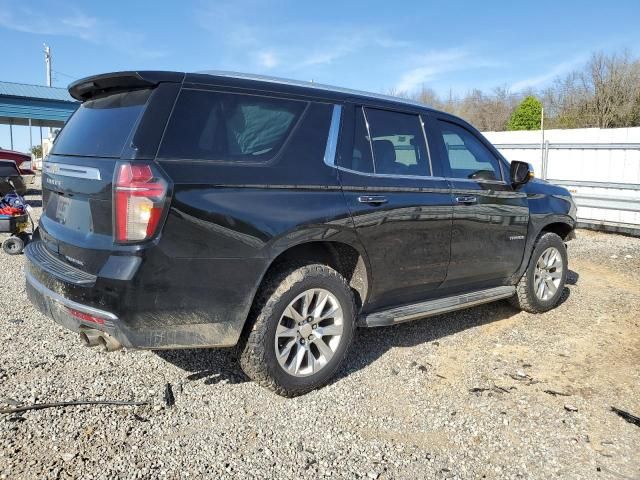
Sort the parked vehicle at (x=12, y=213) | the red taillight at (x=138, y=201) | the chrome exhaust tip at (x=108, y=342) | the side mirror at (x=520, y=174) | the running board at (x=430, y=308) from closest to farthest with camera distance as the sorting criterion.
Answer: the red taillight at (x=138, y=201), the chrome exhaust tip at (x=108, y=342), the running board at (x=430, y=308), the side mirror at (x=520, y=174), the parked vehicle at (x=12, y=213)

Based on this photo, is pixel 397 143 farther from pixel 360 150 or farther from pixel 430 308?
pixel 430 308

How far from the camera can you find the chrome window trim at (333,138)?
138 inches

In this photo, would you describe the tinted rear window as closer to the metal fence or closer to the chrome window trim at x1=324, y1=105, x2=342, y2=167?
the chrome window trim at x1=324, y1=105, x2=342, y2=167

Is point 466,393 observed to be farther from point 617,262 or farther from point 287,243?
point 617,262

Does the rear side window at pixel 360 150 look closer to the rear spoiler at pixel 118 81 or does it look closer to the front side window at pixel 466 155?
the front side window at pixel 466 155

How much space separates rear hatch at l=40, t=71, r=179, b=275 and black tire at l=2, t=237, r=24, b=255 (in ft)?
16.6

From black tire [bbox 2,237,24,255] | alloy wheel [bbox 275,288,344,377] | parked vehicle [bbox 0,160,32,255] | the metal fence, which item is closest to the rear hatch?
alloy wheel [bbox 275,288,344,377]

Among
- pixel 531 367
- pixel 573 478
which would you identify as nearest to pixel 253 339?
pixel 573 478

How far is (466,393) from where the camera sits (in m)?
3.61

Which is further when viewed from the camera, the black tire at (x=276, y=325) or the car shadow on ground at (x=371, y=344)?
the car shadow on ground at (x=371, y=344)

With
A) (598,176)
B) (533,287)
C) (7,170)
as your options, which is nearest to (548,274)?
(533,287)

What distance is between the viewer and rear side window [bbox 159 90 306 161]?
9.59 ft

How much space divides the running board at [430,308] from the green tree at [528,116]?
27965 millimetres

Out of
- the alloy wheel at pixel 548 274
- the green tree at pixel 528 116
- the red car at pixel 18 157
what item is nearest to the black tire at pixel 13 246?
the alloy wheel at pixel 548 274
